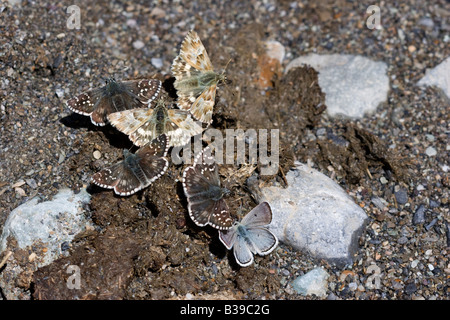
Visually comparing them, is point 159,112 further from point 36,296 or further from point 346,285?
point 346,285

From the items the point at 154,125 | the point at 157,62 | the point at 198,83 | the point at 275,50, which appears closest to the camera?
the point at 154,125

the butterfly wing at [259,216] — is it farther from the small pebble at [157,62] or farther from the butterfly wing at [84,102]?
the small pebble at [157,62]

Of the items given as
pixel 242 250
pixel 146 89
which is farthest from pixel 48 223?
pixel 242 250

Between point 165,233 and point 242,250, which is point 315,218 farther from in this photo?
point 165,233

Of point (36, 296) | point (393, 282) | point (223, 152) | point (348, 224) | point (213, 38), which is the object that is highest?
point (213, 38)

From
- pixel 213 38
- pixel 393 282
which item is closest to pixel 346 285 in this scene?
pixel 393 282

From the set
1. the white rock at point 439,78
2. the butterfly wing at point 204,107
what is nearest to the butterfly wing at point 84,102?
the butterfly wing at point 204,107

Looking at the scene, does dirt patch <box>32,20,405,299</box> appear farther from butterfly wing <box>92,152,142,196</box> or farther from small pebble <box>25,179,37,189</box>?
small pebble <box>25,179,37,189</box>
